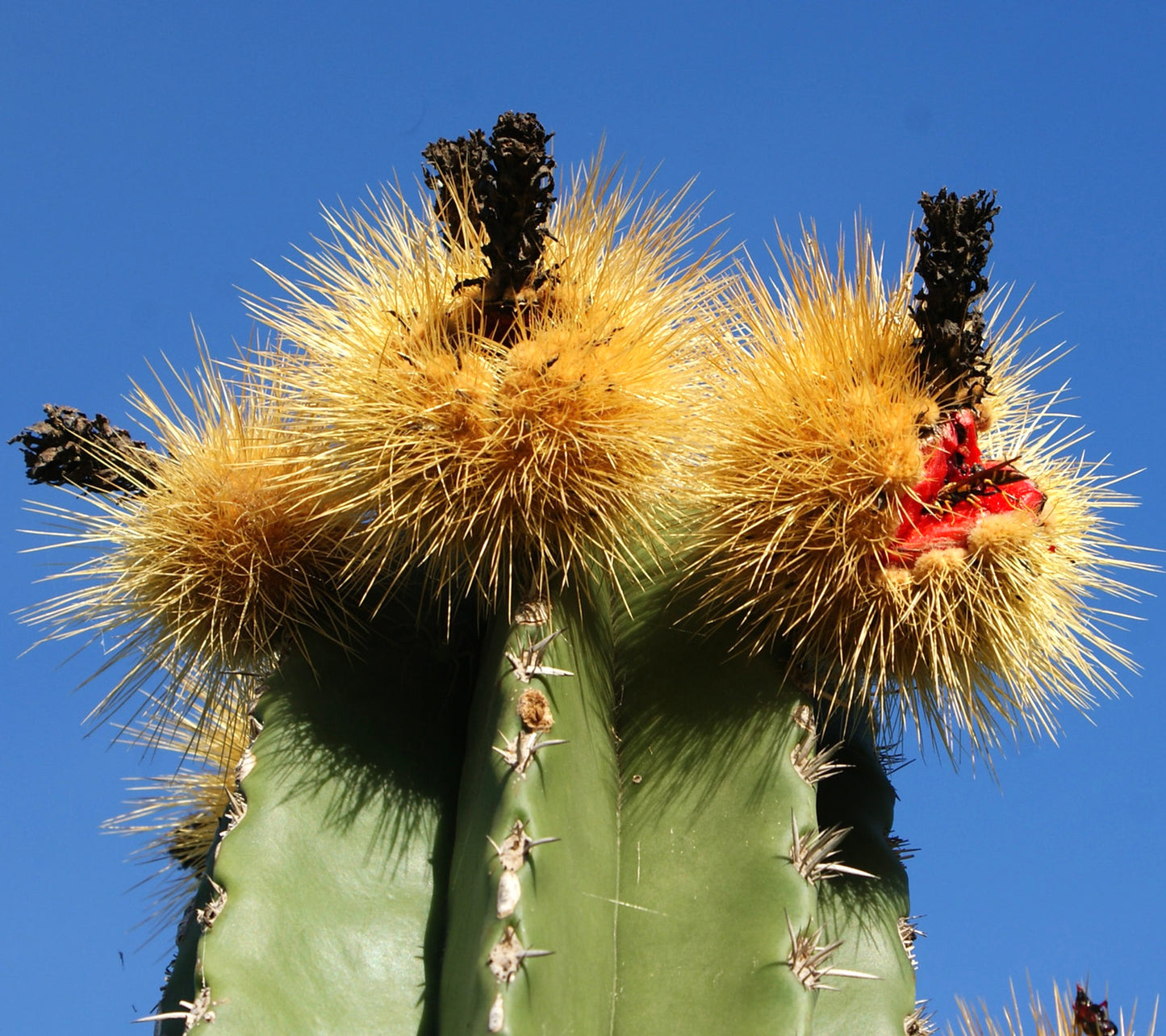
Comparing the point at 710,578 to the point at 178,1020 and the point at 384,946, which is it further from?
the point at 178,1020

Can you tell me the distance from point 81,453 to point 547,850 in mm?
1400

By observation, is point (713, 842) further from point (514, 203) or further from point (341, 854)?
point (514, 203)

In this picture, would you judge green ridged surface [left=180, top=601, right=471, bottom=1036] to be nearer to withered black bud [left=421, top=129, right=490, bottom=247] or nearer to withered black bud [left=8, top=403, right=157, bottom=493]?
withered black bud [left=8, top=403, right=157, bottom=493]

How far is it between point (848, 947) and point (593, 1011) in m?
0.66

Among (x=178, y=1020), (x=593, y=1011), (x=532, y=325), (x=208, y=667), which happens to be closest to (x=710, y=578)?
(x=532, y=325)

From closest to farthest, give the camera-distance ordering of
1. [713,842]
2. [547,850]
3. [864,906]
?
[547,850] < [713,842] < [864,906]

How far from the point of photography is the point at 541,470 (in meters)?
2.34

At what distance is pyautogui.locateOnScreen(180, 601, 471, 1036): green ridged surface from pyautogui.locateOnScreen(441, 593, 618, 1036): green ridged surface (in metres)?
0.11

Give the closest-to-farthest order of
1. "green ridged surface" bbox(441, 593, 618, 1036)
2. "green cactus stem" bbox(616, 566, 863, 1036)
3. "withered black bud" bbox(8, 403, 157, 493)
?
1. "green ridged surface" bbox(441, 593, 618, 1036)
2. "green cactus stem" bbox(616, 566, 863, 1036)
3. "withered black bud" bbox(8, 403, 157, 493)

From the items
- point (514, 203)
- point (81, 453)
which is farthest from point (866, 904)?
point (81, 453)

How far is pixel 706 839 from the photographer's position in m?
2.36

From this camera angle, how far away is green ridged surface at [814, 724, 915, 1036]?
2.51 metres

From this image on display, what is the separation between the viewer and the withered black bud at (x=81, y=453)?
279 centimetres

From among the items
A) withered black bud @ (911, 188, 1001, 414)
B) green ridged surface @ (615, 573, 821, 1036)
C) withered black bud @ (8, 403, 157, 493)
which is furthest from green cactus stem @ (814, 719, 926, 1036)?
withered black bud @ (8, 403, 157, 493)
